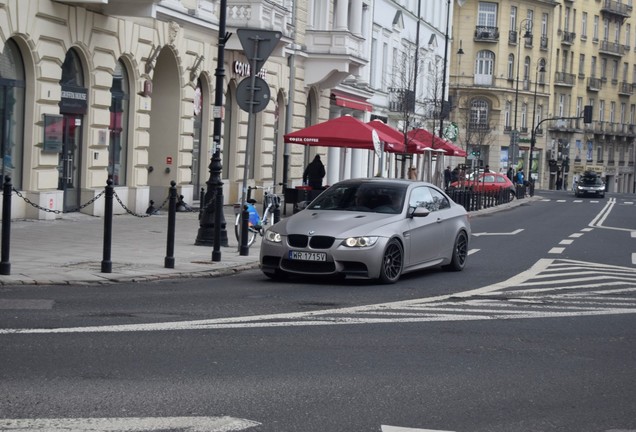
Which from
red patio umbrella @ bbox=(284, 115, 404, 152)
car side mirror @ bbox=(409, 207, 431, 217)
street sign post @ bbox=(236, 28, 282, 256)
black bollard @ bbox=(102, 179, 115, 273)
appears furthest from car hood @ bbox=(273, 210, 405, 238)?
red patio umbrella @ bbox=(284, 115, 404, 152)

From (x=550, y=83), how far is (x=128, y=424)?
105997mm

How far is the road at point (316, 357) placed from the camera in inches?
288

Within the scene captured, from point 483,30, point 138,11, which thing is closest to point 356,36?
point 138,11

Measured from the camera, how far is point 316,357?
31.0 feet

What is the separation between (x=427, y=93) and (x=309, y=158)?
81.1 feet

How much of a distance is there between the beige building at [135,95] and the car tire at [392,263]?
385cm

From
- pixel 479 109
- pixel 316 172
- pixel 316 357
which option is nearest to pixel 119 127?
pixel 316 172

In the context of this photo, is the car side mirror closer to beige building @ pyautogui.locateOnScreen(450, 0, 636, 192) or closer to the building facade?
the building facade

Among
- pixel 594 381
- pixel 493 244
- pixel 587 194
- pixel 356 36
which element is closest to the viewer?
pixel 594 381

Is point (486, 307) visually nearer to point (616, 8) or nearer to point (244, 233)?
point (244, 233)

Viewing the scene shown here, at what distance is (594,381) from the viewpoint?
8.90 metres

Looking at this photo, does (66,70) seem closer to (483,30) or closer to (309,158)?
(309,158)

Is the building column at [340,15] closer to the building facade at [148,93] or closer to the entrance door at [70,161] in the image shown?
the building facade at [148,93]

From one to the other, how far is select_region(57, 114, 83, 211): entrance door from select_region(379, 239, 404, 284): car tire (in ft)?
39.9
